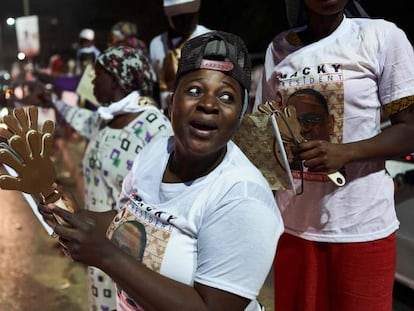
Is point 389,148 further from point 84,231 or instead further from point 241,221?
point 84,231

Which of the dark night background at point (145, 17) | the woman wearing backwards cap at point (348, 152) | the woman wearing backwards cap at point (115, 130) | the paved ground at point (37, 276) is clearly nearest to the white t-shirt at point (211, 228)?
the woman wearing backwards cap at point (348, 152)

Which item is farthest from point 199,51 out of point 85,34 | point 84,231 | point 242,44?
point 85,34

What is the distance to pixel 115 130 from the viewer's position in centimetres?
303

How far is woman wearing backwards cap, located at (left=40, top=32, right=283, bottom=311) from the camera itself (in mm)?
1353

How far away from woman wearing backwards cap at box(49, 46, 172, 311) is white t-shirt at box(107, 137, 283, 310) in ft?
4.20

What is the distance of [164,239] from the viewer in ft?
4.96

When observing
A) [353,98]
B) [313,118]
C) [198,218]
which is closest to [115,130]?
[313,118]

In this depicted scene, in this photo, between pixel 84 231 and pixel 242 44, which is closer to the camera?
pixel 84 231

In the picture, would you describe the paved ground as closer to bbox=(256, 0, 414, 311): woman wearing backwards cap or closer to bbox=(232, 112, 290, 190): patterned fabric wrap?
bbox=(256, 0, 414, 311): woman wearing backwards cap

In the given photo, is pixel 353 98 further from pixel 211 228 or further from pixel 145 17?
pixel 145 17

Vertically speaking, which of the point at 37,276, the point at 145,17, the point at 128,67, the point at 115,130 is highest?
the point at 128,67

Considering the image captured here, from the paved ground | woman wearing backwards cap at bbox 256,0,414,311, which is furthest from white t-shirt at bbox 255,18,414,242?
the paved ground

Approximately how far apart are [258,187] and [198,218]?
0.18 metres

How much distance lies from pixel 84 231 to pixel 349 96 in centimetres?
108
